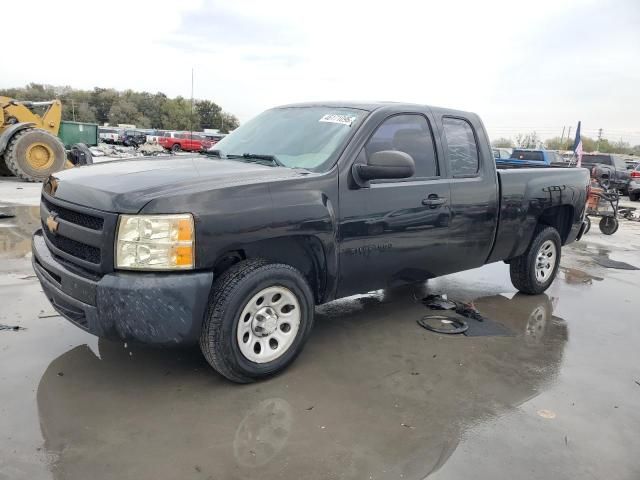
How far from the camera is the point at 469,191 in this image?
4.60 m

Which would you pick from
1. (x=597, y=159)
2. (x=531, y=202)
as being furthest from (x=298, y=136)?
(x=597, y=159)

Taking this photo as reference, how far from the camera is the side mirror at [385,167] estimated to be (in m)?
3.64

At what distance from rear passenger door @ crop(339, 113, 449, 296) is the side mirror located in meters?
0.12

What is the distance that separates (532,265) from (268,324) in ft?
11.5

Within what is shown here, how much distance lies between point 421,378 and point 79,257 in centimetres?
239

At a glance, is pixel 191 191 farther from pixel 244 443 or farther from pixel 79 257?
pixel 244 443

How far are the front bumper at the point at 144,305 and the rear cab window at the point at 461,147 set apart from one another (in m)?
2.55

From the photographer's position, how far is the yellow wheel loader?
13.4 m

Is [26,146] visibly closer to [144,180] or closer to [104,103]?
[144,180]

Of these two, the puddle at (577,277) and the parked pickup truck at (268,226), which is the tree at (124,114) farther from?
the parked pickup truck at (268,226)

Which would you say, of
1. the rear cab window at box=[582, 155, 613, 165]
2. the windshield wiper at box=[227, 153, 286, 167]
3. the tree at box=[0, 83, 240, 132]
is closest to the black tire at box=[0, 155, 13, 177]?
the windshield wiper at box=[227, 153, 286, 167]

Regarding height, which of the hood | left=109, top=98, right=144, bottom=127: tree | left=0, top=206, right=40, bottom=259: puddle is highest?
left=109, top=98, right=144, bottom=127: tree

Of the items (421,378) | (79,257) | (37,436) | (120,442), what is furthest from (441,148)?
(37,436)

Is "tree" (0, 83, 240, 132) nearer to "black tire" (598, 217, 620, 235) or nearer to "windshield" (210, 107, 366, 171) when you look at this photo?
"black tire" (598, 217, 620, 235)
